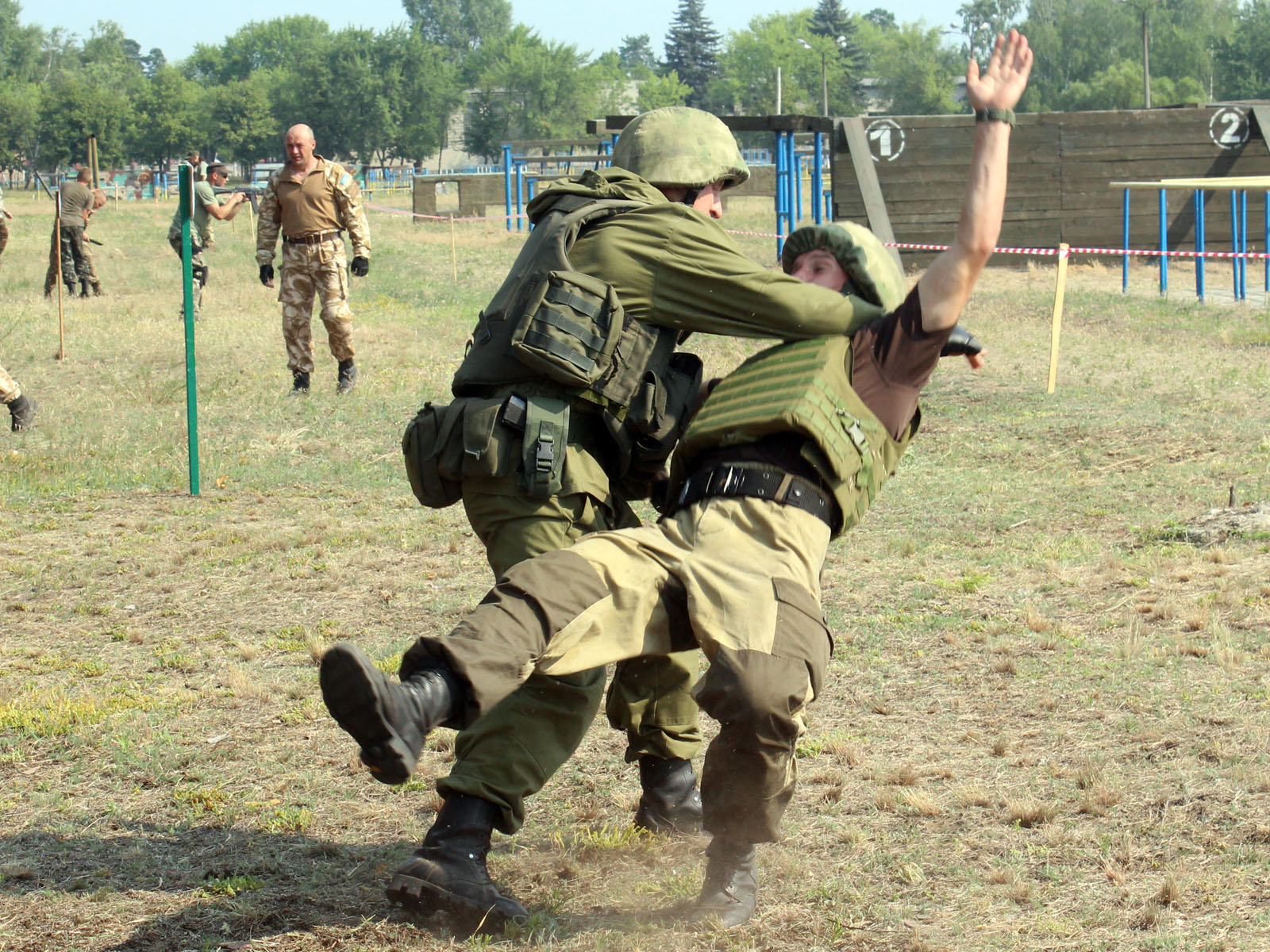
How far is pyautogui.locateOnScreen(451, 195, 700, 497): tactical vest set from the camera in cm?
298

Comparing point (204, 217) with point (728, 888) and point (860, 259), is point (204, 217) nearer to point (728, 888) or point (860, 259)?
point (860, 259)

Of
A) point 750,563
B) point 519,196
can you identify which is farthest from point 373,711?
point 519,196

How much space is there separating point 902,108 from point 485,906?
11760cm

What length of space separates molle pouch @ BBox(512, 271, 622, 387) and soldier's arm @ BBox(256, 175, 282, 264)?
26.8 feet

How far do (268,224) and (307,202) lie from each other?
470 millimetres

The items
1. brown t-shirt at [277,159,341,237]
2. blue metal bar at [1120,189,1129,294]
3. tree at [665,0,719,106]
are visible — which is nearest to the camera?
brown t-shirt at [277,159,341,237]

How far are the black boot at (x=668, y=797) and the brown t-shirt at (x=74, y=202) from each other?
1716cm

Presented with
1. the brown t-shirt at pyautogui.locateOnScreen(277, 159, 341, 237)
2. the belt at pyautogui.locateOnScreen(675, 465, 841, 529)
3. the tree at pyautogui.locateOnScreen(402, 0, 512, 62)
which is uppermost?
the tree at pyautogui.locateOnScreen(402, 0, 512, 62)

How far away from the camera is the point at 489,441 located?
3029 millimetres

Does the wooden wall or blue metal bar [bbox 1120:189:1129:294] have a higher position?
the wooden wall

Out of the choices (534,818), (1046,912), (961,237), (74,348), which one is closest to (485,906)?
(534,818)

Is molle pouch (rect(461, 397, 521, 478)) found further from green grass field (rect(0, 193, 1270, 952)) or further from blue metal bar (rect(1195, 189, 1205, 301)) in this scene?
blue metal bar (rect(1195, 189, 1205, 301))

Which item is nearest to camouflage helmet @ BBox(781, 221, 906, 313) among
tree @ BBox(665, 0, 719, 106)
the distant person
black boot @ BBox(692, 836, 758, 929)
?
black boot @ BBox(692, 836, 758, 929)

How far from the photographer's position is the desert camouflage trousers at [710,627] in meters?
2.58
